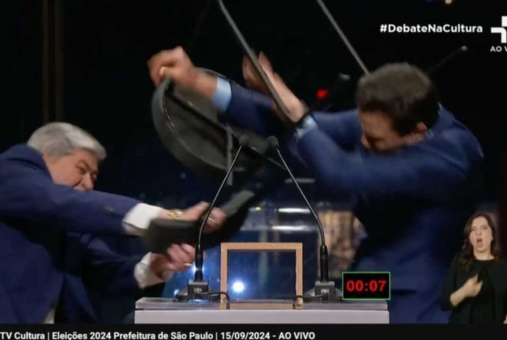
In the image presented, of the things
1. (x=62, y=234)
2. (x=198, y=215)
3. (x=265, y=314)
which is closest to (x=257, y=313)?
(x=265, y=314)

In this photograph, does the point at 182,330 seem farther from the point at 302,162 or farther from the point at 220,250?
the point at 302,162

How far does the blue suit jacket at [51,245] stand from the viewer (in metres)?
3.54

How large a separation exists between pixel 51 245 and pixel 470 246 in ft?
5.45

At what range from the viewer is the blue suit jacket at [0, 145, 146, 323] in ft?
11.6

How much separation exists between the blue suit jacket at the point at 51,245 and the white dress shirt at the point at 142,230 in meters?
0.02

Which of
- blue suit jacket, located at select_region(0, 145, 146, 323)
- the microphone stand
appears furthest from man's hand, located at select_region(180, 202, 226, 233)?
the microphone stand

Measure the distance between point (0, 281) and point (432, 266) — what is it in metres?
1.71

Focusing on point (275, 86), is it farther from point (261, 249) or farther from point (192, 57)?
point (261, 249)

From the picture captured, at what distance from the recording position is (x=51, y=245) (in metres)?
3.58

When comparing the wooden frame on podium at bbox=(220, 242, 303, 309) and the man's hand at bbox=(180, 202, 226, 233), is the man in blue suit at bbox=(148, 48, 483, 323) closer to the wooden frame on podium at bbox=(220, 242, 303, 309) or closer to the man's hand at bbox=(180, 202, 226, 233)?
the wooden frame on podium at bbox=(220, 242, 303, 309)

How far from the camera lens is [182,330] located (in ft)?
11.2

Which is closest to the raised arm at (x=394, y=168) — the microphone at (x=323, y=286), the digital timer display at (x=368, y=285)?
the microphone at (x=323, y=286)

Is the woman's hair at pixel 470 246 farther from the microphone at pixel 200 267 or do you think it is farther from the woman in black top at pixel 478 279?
the microphone at pixel 200 267
